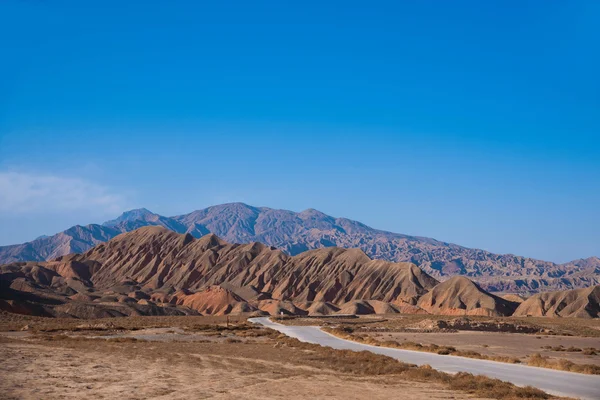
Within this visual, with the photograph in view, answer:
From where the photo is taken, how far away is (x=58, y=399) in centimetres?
2019

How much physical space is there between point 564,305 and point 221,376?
132856 mm

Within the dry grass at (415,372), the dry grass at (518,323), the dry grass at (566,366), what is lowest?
the dry grass at (518,323)

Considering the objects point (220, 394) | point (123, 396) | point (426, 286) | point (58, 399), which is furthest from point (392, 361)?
point (426, 286)

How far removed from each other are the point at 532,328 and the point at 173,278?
12545 centimetres

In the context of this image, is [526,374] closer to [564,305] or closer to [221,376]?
[221,376]

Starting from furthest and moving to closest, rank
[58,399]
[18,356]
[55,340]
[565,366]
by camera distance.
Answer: [55,340], [18,356], [565,366], [58,399]

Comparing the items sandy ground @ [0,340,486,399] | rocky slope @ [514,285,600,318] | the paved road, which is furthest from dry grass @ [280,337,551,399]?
rocky slope @ [514,285,600,318]

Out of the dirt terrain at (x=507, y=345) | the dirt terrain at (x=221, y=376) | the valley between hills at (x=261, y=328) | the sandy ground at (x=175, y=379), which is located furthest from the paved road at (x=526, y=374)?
the sandy ground at (x=175, y=379)

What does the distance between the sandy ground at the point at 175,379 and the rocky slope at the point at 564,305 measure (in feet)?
386

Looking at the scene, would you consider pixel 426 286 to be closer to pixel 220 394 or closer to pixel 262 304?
pixel 262 304

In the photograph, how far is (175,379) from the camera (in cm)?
2570

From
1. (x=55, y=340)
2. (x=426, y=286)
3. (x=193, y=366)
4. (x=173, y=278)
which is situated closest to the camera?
(x=193, y=366)

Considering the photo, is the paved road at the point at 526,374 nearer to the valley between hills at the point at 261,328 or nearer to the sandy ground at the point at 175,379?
the valley between hills at the point at 261,328

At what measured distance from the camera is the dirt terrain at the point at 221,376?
21.7 metres
